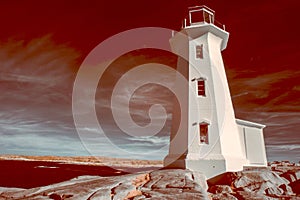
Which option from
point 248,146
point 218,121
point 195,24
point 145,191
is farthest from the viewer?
point 248,146

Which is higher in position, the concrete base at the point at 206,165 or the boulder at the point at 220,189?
the concrete base at the point at 206,165

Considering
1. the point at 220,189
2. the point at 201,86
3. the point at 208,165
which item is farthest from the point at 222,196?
the point at 201,86

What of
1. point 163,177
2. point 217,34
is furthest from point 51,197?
point 217,34

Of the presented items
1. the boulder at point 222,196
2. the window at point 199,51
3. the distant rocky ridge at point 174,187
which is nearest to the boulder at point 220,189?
the distant rocky ridge at point 174,187

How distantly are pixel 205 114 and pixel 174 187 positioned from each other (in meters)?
5.86

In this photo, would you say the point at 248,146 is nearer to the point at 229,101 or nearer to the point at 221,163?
the point at 229,101

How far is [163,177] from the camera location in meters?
13.6

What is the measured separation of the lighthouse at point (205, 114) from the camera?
1582 centimetres

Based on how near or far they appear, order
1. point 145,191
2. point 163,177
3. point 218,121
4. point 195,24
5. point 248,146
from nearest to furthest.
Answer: point 145,191, point 163,177, point 218,121, point 195,24, point 248,146

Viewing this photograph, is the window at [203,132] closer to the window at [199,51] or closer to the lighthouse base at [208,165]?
the lighthouse base at [208,165]

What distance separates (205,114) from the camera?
16.6 metres

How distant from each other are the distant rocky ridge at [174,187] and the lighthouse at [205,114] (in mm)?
1036

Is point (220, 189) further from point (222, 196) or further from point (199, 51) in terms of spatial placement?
point (199, 51)

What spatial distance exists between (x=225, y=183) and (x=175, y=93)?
673cm
